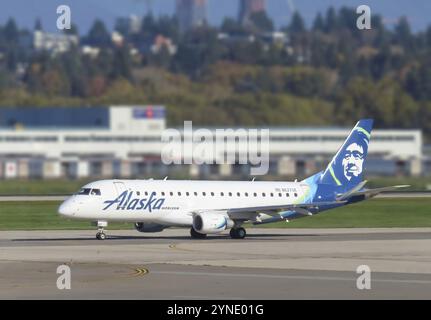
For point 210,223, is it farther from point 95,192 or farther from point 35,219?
point 35,219

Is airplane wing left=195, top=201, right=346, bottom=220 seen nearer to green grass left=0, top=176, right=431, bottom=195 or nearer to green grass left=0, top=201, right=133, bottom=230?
green grass left=0, top=201, right=133, bottom=230

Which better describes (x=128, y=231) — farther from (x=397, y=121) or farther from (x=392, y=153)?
(x=397, y=121)

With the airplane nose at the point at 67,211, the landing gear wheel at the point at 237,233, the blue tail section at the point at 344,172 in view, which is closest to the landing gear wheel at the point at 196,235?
the landing gear wheel at the point at 237,233

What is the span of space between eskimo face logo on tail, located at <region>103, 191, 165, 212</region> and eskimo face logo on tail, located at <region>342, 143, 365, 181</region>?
35.9ft

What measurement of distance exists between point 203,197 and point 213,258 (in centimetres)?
1323

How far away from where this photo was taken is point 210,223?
186 feet

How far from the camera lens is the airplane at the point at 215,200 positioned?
5612cm

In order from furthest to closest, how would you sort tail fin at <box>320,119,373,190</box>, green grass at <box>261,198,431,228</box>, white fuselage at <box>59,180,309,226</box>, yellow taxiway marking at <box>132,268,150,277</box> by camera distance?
green grass at <box>261,198,431,228</box>, tail fin at <box>320,119,373,190</box>, white fuselage at <box>59,180,309,226</box>, yellow taxiway marking at <box>132,268,150,277</box>

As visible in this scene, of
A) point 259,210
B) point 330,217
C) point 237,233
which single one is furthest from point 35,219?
point 259,210

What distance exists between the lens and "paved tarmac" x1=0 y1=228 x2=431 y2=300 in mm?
34469

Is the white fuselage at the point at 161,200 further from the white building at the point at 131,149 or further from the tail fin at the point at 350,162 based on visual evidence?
the white building at the point at 131,149

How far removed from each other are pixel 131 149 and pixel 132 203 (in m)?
87.1

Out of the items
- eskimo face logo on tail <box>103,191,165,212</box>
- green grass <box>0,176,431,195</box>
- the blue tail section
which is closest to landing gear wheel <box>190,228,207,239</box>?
eskimo face logo on tail <box>103,191,165,212</box>
